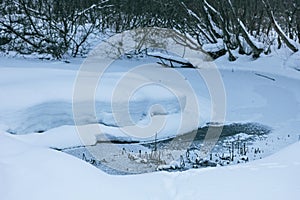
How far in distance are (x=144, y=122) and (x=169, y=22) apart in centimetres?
716

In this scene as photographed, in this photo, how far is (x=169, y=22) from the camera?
1316cm

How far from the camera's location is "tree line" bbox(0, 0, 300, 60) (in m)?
11.4

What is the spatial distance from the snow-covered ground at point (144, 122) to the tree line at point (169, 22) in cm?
72

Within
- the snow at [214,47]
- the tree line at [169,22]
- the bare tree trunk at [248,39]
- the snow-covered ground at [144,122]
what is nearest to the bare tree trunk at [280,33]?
the tree line at [169,22]

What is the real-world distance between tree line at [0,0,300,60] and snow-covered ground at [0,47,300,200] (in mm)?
715

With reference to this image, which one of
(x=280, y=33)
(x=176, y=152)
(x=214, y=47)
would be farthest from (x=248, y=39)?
(x=176, y=152)

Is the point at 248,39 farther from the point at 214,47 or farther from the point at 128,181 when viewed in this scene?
the point at 128,181

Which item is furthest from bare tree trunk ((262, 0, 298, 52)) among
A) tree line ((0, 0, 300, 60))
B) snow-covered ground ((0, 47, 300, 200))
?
snow-covered ground ((0, 47, 300, 200))

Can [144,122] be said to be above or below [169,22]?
below

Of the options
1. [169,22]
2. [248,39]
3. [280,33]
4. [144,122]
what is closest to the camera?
[144,122]

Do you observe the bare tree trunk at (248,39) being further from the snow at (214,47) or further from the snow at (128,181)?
the snow at (128,181)

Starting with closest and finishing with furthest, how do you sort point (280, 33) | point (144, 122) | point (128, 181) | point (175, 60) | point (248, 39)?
1. point (128, 181)
2. point (144, 122)
3. point (280, 33)
4. point (248, 39)
5. point (175, 60)

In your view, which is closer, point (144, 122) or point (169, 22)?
point (144, 122)

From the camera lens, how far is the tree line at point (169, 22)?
1139 cm
